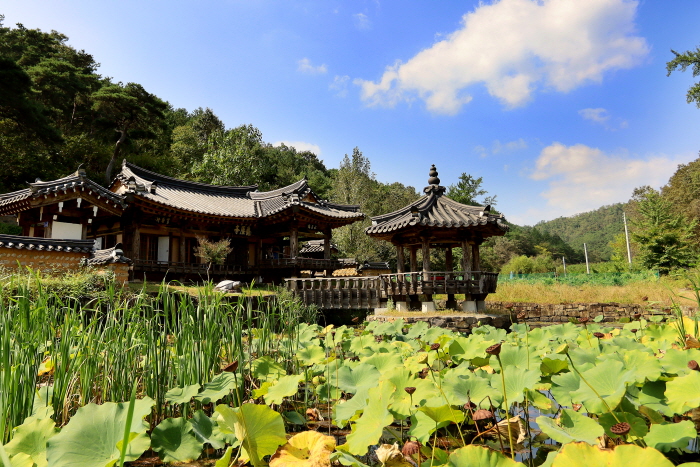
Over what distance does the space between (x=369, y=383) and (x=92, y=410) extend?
1.14 metres

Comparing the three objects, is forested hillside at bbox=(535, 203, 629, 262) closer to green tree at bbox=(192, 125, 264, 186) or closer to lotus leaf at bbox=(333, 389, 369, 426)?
green tree at bbox=(192, 125, 264, 186)

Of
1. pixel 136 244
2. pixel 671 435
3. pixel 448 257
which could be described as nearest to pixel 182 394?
pixel 671 435

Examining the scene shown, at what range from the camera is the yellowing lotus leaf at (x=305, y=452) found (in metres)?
1.35

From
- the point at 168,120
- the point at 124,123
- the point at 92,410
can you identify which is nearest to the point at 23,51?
the point at 124,123

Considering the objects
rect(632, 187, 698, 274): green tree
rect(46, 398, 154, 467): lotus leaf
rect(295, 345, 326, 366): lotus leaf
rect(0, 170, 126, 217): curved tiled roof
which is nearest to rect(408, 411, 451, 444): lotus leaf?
rect(46, 398, 154, 467): lotus leaf

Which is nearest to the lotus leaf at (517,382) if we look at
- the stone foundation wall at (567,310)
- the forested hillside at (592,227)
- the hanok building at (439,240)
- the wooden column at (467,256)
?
the hanok building at (439,240)

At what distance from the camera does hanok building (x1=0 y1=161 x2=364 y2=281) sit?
9609 millimetres

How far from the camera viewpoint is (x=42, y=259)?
25.3 feet

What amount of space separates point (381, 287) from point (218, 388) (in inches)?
335

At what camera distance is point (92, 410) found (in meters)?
1.31

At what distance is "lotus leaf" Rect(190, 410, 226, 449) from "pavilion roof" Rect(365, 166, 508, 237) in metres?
7.88

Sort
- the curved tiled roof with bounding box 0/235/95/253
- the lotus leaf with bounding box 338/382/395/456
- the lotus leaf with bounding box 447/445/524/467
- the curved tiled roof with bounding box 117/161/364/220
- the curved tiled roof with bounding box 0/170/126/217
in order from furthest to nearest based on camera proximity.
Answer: the curved tiled roof with bounding box 117/161/364/220 → the curved tiled roof with bounding box 0/170/126/217 → the curved tiled roof with bounding box 0/235/95/253 → the lotus leaf with bounding box 338/382/395/456 → the lotus leaf with bounding box 447/445/524/467

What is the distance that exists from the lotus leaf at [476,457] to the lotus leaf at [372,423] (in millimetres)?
280

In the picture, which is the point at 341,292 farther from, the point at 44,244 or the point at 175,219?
the point at 44,244
